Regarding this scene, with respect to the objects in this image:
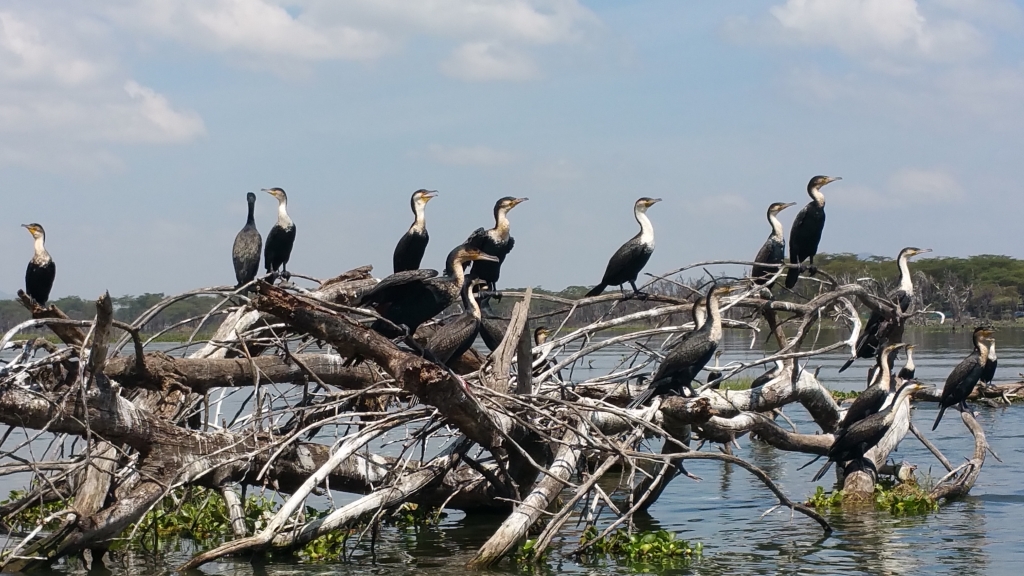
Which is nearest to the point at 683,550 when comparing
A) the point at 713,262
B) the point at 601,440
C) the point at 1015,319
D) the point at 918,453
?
the point at 601,440

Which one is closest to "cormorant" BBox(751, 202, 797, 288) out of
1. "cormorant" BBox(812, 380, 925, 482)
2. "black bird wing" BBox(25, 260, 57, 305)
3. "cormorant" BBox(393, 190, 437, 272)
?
"cormorant" BBox(812, 380, 925, 482)

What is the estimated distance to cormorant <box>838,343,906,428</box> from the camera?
344 inches

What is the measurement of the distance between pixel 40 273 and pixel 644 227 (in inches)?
229

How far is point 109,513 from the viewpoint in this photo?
6629 mm

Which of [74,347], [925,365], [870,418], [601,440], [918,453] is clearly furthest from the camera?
[925,365]

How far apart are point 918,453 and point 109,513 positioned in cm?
903

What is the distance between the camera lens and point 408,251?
9.36 metres

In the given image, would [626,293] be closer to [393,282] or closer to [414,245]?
[414,245]

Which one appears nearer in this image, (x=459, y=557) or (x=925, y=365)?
(x=459, y=557)

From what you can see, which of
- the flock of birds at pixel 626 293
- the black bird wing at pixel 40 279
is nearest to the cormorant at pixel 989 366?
the flock of birds at pixel 626 293

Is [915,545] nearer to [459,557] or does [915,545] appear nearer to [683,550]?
[683,550]

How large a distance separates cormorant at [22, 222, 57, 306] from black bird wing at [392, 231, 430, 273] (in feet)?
12.8

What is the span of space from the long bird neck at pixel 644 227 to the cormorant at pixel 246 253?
3272 mm

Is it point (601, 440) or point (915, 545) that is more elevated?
point (601, 440)
